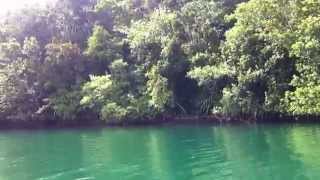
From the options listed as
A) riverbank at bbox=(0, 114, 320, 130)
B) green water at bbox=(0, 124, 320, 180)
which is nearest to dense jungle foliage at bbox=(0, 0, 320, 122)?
riverbank at bbox=(0, 114, 320, 130)

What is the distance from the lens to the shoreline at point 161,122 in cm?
3316

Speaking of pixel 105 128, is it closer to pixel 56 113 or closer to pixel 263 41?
pixel 56 113

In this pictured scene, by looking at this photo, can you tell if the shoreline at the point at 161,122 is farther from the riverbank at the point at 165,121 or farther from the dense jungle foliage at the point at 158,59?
the dense jungle foliage at the point at 158,59

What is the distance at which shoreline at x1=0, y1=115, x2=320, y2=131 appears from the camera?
3316cm

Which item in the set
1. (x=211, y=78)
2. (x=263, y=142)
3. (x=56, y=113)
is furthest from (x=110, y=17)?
(x=263, y=142)

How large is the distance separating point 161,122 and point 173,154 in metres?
16.0

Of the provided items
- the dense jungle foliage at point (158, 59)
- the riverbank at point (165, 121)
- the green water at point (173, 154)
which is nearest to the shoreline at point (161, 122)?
the riverbank at point (165, 121)

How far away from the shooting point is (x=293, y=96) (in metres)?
30.8

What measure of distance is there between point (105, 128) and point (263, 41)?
12559mm

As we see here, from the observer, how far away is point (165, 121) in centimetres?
3806

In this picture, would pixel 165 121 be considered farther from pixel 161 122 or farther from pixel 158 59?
pixel 158 59

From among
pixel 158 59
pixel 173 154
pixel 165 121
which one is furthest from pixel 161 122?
pixel 173 154

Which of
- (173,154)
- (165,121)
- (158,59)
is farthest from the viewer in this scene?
(158,59)

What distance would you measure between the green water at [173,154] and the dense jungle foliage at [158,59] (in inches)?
137
